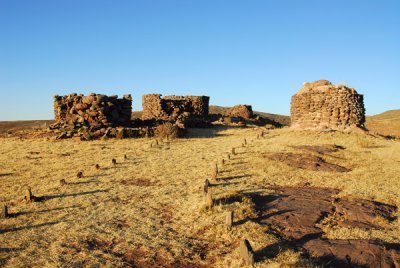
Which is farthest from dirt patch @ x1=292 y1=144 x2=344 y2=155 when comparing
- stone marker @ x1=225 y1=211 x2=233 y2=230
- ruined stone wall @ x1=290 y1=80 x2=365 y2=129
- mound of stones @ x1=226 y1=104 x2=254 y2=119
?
mound of stones @ x1=226 y1=104 x2=254 y2=119

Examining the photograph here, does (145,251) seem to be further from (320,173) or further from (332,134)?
(332,134)

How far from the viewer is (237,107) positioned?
46.3 m

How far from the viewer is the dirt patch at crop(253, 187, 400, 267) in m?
6.37

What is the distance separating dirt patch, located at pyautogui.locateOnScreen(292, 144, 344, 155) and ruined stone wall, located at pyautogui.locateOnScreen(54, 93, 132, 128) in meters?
14.8

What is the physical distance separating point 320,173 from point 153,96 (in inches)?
1050

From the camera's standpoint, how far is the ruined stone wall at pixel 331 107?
23.9m

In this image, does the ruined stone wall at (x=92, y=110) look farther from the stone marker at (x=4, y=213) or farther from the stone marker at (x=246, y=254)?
the stone marker at (x=246, y=254)

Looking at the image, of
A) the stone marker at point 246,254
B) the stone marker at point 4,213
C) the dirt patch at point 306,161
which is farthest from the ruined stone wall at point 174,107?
the stone marker at point 246,254

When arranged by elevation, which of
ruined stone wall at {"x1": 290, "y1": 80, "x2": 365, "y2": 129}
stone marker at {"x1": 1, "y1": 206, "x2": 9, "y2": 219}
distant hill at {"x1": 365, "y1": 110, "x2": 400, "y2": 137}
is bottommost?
stone marker at {"x1": 1, "y1": 206, "x2": 9, "y2": 219}

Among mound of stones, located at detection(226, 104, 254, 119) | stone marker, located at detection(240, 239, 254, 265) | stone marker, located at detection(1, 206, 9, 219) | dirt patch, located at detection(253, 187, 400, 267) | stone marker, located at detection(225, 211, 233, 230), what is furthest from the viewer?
mound of stones, located at detection(226, 104, 254, 119)

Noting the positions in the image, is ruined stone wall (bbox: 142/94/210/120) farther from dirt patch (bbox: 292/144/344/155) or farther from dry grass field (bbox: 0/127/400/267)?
dirt patch (bbox: 292/144/344/155)

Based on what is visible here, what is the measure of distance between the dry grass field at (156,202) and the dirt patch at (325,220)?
333 millimetres

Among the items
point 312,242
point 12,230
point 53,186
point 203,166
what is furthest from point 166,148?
point 312,242

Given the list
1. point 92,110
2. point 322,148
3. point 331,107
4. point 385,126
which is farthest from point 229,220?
point 385,126
